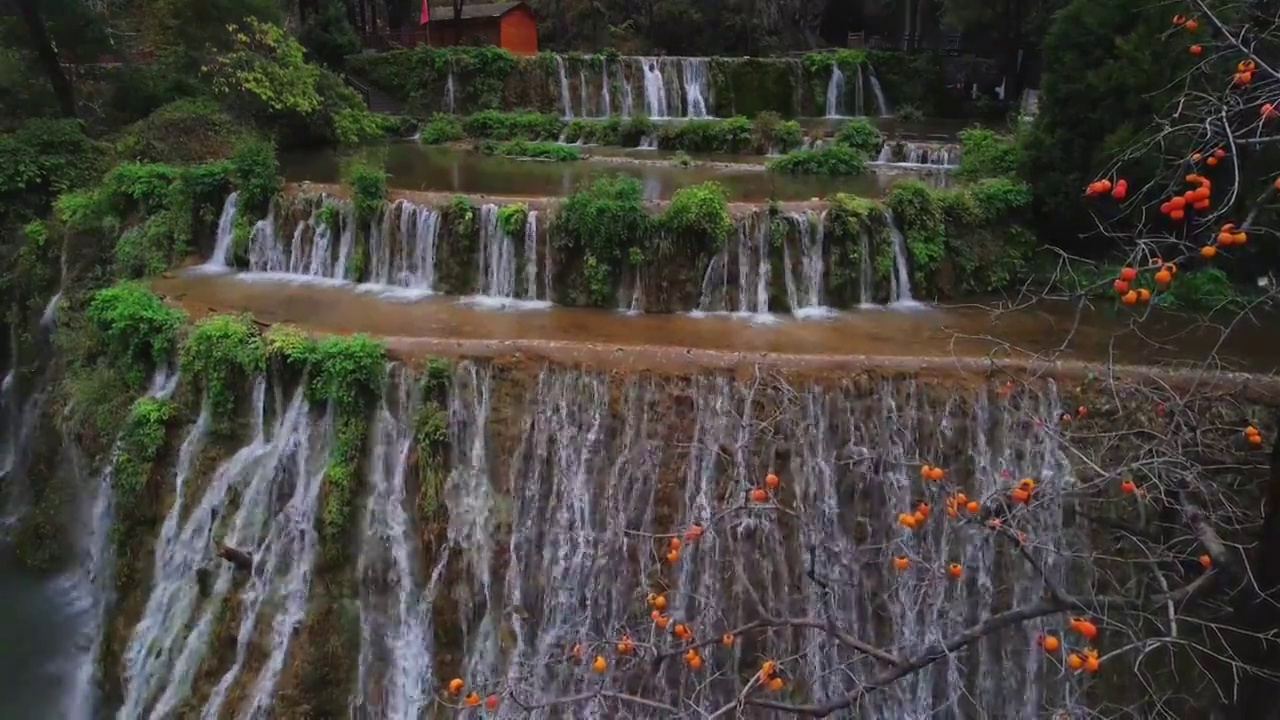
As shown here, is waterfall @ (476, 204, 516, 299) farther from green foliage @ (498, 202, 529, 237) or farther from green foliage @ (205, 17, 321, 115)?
green foliage @ (205, 17, 321, 115)

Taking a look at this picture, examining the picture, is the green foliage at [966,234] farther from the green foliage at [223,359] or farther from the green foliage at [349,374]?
the green foliage at [223,359]

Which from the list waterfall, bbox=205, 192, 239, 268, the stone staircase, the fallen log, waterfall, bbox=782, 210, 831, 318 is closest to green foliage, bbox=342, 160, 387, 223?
waterfall, bbox=205, 192, 239, 268

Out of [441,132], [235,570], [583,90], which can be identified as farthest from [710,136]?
[235,570]

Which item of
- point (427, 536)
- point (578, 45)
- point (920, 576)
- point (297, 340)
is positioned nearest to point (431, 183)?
point (297, 340)

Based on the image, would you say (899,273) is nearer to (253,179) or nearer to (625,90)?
(253,179)

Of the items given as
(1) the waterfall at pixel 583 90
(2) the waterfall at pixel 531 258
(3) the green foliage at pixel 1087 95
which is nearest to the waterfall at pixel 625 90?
(1) the waterfall at pixel 583 90
